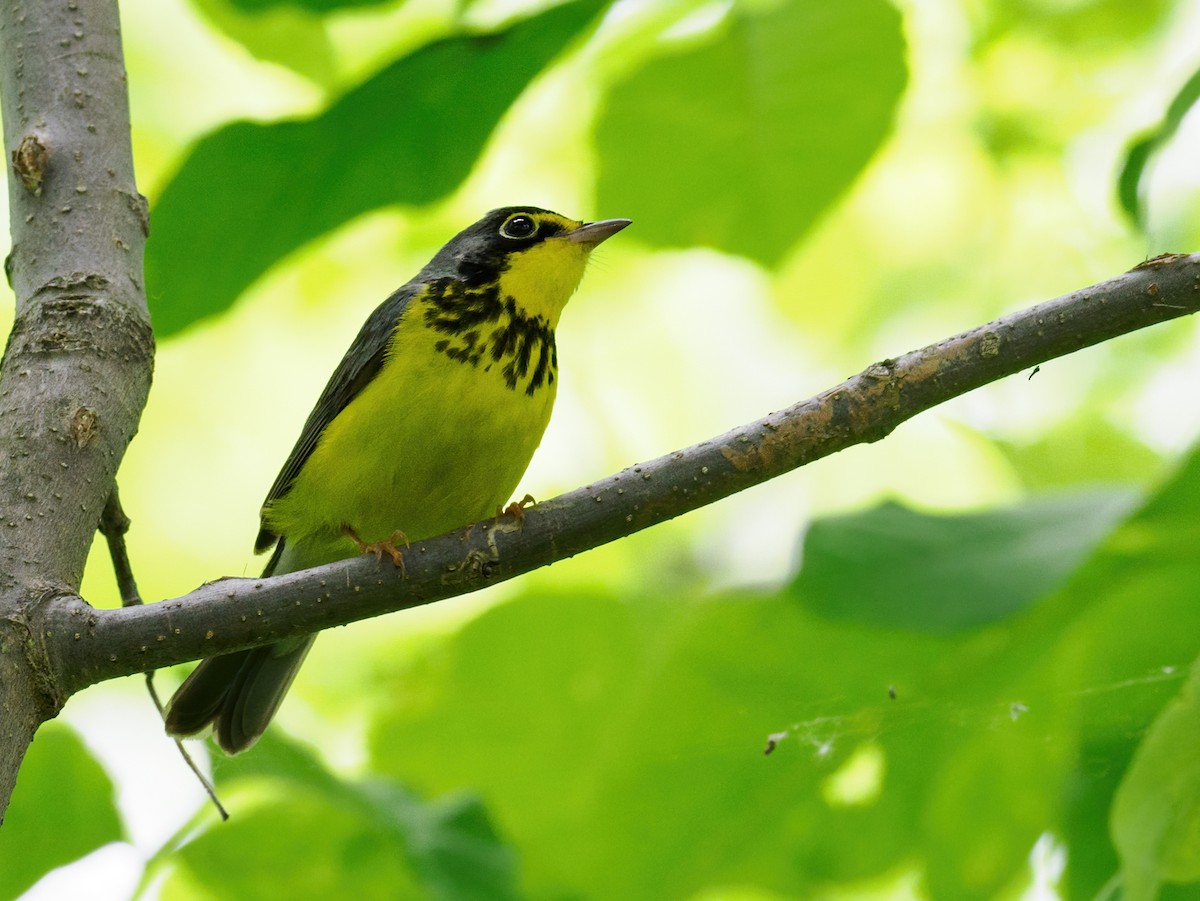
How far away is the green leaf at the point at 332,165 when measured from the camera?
371cm

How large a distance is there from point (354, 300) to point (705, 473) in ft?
14.7

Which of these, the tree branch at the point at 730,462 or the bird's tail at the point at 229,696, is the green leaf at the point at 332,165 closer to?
the tree branch at the point at 730,462

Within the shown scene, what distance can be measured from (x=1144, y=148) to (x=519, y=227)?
3.30 meters

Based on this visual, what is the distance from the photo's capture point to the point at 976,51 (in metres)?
6.81

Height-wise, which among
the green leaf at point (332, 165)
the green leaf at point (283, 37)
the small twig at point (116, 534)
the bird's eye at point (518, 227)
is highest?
the green leaf at point (283, 37)

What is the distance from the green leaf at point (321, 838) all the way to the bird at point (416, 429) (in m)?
0.89

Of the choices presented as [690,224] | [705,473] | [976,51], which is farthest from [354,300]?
[705,473]

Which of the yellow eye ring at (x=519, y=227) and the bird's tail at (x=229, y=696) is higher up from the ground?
the yellow eye ring at (x=519, y=227)

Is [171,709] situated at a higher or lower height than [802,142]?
lower

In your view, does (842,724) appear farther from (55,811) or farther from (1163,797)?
(55,811)

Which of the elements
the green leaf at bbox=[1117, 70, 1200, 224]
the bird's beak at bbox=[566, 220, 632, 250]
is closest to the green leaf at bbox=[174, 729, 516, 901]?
the bird's beak at bbox=[566, 220, 632, 250]

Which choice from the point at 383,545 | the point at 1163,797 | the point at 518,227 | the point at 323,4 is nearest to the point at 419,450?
the point at 383,545

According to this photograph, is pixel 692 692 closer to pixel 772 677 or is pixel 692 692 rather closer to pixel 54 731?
pixel 772 677

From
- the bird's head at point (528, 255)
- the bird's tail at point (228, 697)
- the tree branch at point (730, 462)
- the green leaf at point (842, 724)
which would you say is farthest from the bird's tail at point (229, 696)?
the tree branch at point (730, 462)
